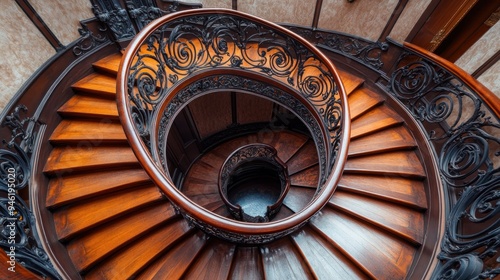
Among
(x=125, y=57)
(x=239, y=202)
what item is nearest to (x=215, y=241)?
(x=125, y=57)

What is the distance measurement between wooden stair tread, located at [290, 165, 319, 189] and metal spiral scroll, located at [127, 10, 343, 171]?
1.71 meters

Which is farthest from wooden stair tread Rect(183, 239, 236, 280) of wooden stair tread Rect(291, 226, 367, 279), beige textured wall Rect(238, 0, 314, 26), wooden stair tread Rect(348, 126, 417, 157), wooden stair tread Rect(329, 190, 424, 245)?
beige textured wall Rect(238, 0, 314, 26)

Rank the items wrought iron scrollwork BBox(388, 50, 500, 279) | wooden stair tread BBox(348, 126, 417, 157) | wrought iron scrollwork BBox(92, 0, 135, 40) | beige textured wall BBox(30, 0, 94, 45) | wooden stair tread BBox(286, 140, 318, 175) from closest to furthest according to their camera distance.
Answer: wrought iron scrollwork BBox(388, 50, 500, 279) < beige textured wall BBox(30, 0, 94, 45) < wrought iron scrollwork BBox(92, 0, 135, 40) < wooden stair tread BBox(348, 126, 417, 157) < wooden stair tread BBox(286, 140, 318, 175)

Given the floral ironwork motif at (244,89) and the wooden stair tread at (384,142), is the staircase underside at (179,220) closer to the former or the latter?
the wooden stair tread at (384,142)

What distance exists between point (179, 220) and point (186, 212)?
863mm

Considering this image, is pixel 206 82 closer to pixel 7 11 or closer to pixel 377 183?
pixel 7 11

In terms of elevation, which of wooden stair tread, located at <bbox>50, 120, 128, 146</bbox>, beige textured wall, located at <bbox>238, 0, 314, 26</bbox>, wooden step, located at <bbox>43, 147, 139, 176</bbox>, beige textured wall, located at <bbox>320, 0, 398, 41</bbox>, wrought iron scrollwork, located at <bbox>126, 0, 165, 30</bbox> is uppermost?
beige textured wall, located at <bbox>238, 0, 314, 26</bbox>

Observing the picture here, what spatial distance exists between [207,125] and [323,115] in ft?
8.80

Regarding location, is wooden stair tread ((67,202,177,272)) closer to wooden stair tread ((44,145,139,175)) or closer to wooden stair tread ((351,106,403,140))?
wooden stair tread ((44,145,139,175))

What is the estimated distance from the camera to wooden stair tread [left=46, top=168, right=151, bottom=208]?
2307 mm

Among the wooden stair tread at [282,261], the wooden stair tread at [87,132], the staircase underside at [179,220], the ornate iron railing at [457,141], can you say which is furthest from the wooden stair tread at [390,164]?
the wooden stair tread at [87,132]

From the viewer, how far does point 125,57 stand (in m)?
2.32

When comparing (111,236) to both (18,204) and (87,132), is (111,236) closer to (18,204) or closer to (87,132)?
(18,204)

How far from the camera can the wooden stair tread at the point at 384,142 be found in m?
3.21
